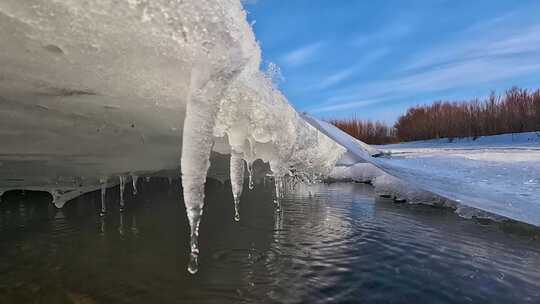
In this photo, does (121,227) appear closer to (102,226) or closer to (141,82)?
(102,226)

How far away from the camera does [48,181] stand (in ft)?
12.2

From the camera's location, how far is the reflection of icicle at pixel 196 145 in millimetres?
965

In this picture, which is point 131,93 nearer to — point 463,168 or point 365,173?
point 463,168

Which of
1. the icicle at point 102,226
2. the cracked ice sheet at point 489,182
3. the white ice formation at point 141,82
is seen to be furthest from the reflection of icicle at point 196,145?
the cracked ice sheet at point 489,182

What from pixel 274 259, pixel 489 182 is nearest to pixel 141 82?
pixel 274 259

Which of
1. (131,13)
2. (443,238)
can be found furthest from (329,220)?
(131,13)

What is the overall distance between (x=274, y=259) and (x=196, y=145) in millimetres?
1059

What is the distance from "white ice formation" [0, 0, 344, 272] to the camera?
0.81 metres

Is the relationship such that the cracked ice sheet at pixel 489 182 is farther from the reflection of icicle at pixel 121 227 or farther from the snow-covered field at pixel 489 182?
the reflection of icicle at pixel 121 227

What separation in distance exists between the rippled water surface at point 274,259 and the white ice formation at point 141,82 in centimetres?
40

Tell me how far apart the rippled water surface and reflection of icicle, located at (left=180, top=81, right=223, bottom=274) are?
19.7 inches

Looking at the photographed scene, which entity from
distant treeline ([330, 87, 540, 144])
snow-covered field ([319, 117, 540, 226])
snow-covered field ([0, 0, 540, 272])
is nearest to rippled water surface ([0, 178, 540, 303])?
snow-covered field ([319, 117, 540, 226])

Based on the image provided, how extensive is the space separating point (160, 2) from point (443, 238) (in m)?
2.27

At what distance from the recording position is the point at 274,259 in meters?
1.87
